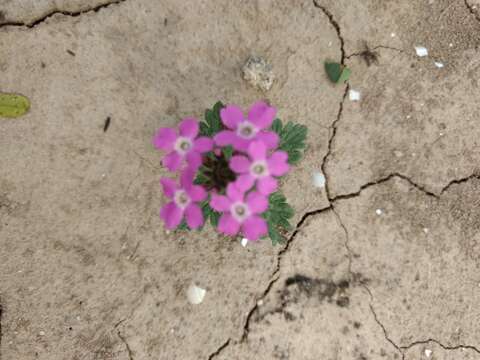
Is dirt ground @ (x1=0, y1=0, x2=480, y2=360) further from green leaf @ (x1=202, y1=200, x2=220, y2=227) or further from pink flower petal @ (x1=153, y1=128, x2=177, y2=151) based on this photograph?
pink flower petal @ (x1=153, y1=128, x2=177, y2=151)

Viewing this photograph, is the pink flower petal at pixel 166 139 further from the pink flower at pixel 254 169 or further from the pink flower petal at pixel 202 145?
the pink flower at pixel 254 169

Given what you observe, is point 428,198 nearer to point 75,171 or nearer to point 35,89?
point 75,171

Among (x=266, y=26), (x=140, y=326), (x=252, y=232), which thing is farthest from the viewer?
(x=266, y=26)

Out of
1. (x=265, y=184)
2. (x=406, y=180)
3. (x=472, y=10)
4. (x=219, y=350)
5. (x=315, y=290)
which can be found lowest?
(x=219, y=350)

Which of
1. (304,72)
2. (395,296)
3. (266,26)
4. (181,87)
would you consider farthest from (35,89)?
(395,296)

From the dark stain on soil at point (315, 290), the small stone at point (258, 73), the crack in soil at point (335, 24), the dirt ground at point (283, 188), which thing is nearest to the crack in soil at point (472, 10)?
the dirt ground at point (283, 188)

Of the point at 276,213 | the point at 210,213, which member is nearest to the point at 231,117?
the point at 210,213

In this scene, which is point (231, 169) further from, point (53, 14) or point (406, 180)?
point (53, 14)
